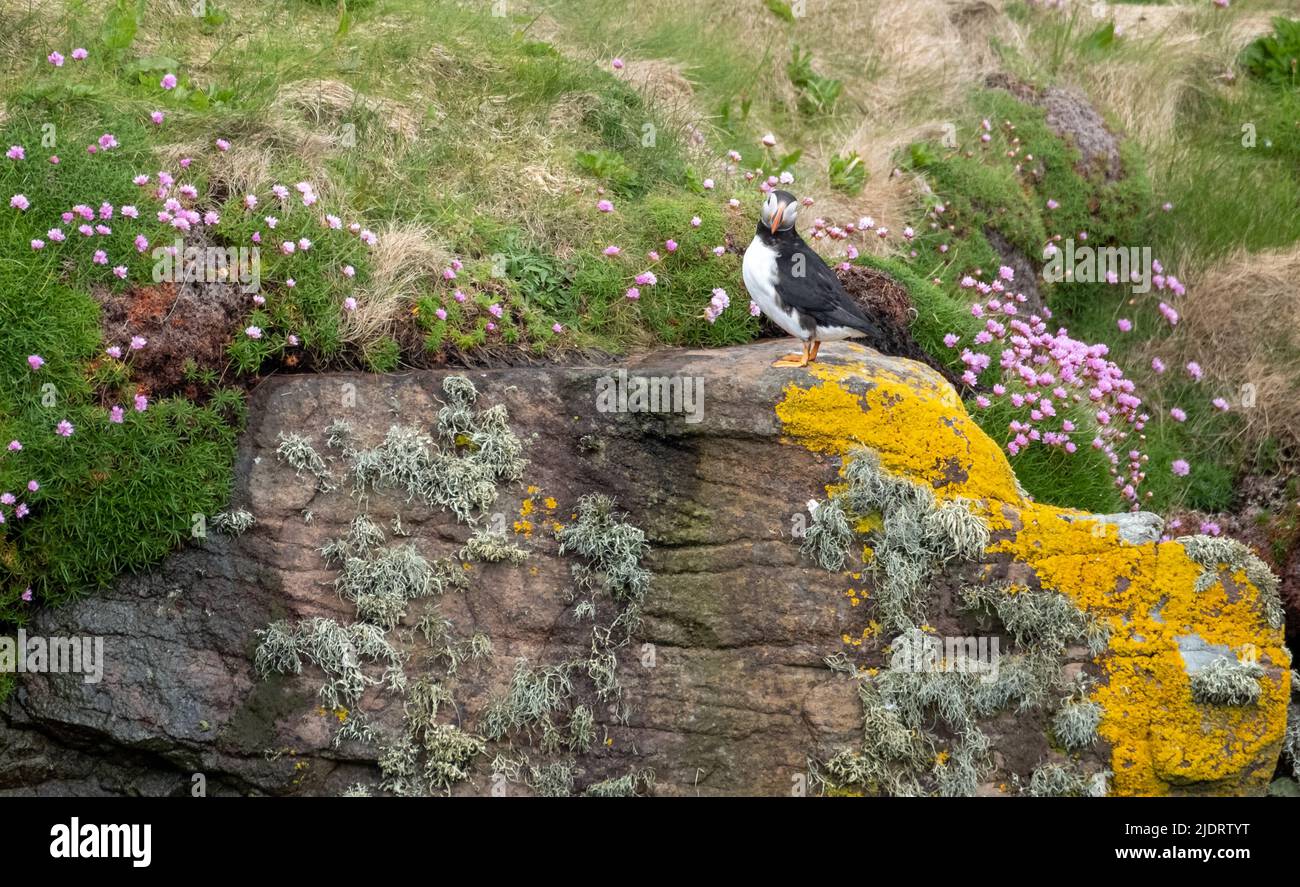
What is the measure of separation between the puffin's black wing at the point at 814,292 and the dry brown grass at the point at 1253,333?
478cm

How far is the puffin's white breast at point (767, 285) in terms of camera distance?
21.9ft

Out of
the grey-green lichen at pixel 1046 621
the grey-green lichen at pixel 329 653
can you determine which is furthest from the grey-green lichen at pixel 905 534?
the grey-green lichen at pixel 329 653

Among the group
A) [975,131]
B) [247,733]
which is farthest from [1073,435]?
[247,733]

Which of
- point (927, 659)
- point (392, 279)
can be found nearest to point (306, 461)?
point (392, 279)

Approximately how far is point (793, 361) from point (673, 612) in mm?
1627

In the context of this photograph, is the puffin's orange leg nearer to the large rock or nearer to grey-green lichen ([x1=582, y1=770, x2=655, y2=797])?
the large rock

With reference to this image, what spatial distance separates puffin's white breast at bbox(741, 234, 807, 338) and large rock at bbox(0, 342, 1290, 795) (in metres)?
0.29

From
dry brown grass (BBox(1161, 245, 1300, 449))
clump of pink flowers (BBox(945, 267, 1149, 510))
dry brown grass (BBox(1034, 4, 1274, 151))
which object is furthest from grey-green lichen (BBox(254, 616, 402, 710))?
dry brown grass (BBox(1034, 4, 1274, 151))

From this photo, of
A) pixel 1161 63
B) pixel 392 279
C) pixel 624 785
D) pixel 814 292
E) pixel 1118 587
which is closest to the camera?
pixel 624 785

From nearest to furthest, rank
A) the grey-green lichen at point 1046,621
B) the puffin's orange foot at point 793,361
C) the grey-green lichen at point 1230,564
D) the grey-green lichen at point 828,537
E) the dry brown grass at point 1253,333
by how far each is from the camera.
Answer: the grey-green lichen at point 1046,621, the grey-green lichen at point 1230,564, the grey-green lichen at point 828,537, the puffin's orange foot at point 793,361, the dry brown grass at point 1253,333

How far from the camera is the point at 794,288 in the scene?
21.6 ft

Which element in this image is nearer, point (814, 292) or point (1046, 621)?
point (1046, 621)

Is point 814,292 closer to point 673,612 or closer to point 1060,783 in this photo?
point 673,612

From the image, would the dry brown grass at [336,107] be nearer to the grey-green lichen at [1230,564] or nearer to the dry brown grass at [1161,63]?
the grey-green lichen at [1230,564]
